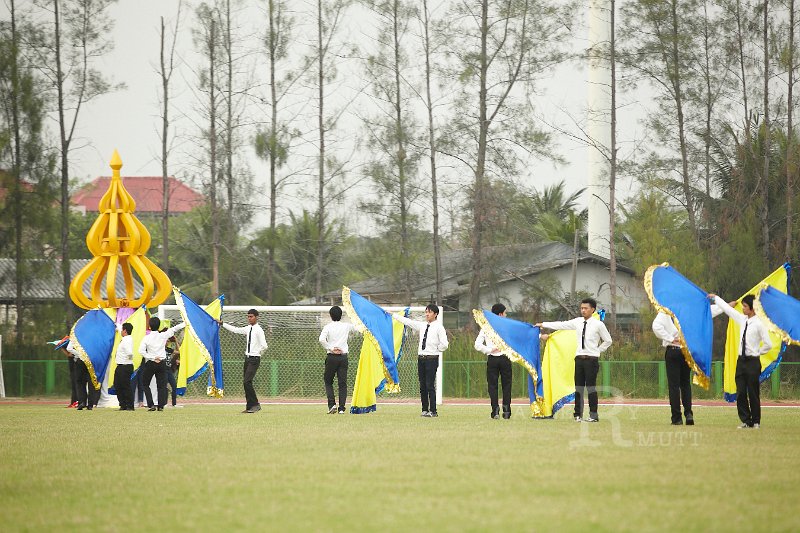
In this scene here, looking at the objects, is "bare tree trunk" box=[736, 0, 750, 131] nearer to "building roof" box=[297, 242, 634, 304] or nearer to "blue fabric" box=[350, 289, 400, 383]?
"building roof" box=[297, 242, 634, 304]

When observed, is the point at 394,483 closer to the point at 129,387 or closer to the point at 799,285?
the point at 129,387

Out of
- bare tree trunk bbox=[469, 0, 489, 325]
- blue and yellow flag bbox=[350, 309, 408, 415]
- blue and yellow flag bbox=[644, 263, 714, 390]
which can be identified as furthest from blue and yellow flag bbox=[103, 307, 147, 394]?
bare tree trunk bbox=[469, 0, 489, 325]

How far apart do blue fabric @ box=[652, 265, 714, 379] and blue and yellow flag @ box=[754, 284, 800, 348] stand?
2.75 feet

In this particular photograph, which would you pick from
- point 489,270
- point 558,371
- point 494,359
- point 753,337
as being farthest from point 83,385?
→ point 489,270

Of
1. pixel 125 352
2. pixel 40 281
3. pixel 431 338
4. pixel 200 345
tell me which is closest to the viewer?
pixel 431 338

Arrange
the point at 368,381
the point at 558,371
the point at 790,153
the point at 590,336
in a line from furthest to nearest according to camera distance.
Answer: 1. the point at 790,153
2. the point at 368,381
3. the point at 558,371
4. the point at 590,336

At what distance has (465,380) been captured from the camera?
3266 cm

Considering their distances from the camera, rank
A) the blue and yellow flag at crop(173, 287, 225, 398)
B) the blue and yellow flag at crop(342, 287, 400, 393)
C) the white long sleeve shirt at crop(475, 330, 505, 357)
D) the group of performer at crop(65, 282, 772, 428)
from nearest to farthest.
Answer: the group of performer at crop(65, 282, 772, 428) < the white long sleeve shirt at crop(475, 330, 505, 357) < the blue and yellow flag at crop(342, 287, 400, 393) < the blue and yellow flag at crop(173, 287, 225, 398)

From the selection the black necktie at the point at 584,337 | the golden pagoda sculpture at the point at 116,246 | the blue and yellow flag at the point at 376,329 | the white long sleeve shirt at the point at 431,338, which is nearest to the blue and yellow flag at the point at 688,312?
the black necktie at the point at 584,337

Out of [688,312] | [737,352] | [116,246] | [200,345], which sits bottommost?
[737,352]

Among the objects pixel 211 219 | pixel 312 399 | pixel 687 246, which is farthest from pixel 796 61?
pixel 211 219

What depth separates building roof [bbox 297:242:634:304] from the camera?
41.3m

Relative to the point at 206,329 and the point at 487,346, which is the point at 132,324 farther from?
the point at 487,346

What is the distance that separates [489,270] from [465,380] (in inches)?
359
